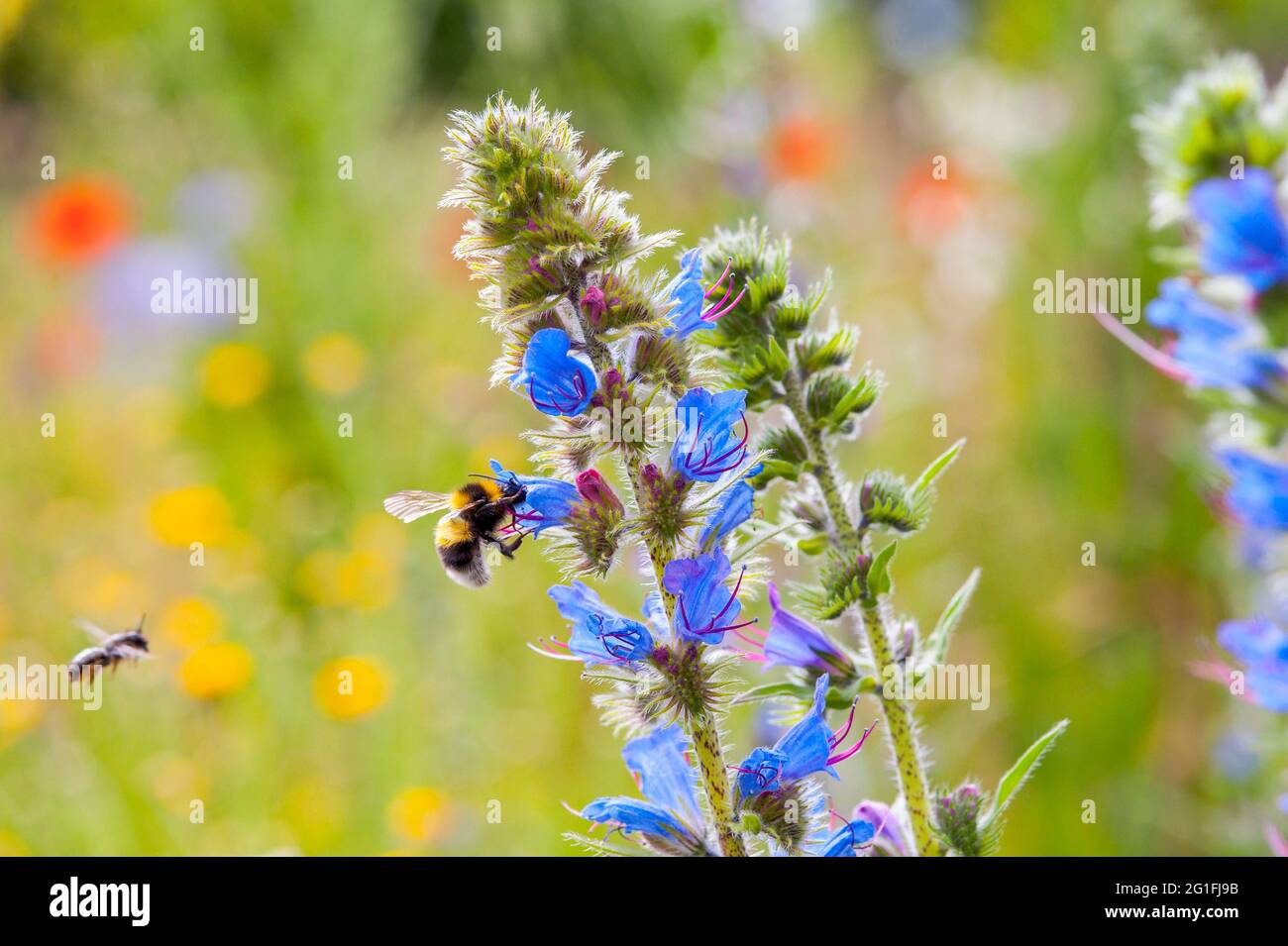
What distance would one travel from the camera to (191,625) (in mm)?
4043

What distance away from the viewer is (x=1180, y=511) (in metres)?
4.83

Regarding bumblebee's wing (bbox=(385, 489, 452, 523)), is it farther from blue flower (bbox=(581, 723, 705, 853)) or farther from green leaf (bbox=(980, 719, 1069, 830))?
green leaf (bbox=(980, 719, 1069, 830))

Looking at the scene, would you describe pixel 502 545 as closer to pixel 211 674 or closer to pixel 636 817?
pixel 636 817

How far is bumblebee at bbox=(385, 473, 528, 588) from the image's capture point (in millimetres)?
2023

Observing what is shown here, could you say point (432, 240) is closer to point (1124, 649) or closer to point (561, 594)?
point (1124, 649)

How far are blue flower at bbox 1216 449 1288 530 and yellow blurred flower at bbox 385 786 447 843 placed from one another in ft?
8.00

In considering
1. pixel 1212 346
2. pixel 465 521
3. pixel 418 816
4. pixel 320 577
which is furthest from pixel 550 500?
A: pixel 320 577

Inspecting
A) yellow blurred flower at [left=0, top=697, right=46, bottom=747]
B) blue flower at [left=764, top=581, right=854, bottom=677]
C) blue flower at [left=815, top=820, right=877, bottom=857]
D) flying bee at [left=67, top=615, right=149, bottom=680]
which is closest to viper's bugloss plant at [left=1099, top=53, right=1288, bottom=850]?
blue flower at [left=764, top=581, right=854, bottom=677]

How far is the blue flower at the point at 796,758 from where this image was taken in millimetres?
1295

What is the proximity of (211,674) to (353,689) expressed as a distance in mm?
451

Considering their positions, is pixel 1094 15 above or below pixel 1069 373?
above

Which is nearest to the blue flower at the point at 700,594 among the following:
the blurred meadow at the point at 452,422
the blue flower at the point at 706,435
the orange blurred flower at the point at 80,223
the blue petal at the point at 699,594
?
the blue petal at the point at 699,594

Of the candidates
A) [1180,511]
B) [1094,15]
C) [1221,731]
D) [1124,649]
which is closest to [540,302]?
[1221,731]

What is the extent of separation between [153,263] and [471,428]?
3.99 meters
